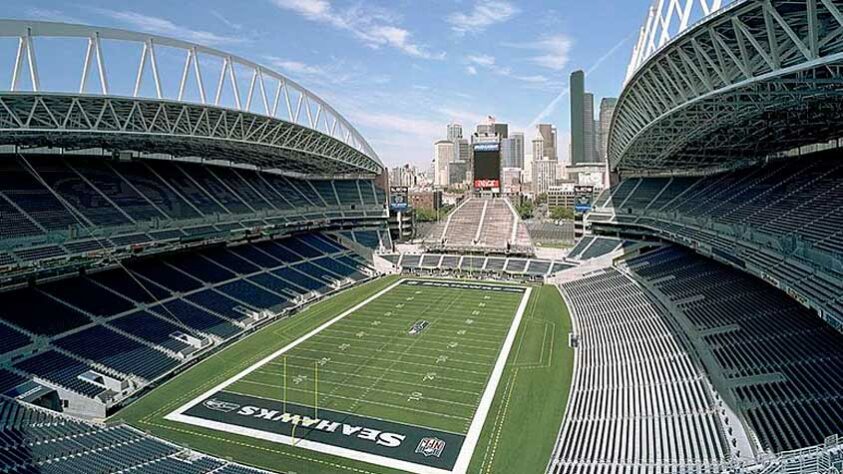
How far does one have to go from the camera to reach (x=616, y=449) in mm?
16297

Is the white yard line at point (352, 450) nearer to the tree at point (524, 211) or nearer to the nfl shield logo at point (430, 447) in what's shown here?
the nfl shield logo at point (430, 447)

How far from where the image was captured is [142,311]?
28672mm

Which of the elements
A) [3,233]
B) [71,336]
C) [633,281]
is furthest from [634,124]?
[3,233]

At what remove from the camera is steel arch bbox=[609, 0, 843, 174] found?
12.6m

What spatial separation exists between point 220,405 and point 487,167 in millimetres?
46741

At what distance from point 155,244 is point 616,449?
28.5 m

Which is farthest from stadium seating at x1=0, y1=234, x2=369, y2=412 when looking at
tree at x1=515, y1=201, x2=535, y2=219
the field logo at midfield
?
tree at x1=515, y1=201, x2=535, y2=219

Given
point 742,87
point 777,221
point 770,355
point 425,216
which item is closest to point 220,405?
point 770,355

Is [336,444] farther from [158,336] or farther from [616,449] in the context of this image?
[158,336]

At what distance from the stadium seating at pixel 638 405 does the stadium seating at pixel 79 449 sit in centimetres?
1111

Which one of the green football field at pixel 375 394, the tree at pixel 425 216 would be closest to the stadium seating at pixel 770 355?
the green football field at pixel 375 394

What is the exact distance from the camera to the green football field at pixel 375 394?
695 inches

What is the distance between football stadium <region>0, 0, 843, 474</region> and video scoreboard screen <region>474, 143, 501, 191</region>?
1893 centimetres

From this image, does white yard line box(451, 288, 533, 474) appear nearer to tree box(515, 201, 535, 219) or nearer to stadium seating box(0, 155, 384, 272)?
stadium seating box(0, 155, 384, 272)
